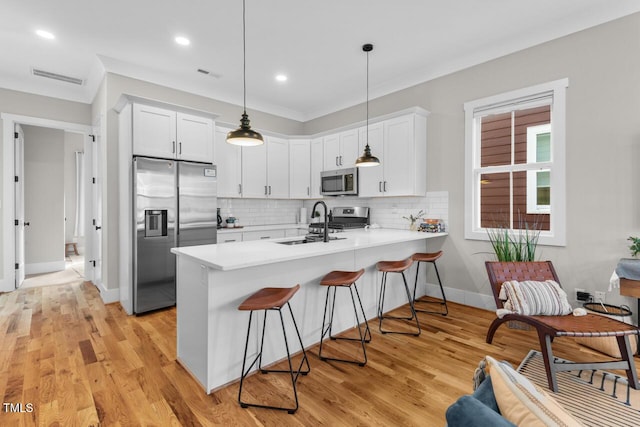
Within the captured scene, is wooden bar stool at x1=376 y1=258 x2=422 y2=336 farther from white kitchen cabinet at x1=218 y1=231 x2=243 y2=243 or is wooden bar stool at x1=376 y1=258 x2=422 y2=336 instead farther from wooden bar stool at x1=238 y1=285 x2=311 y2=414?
white kitchen cabinet at x1=218 y1=231 x2=243 y2=243

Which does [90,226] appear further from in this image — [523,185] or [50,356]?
[523,185]

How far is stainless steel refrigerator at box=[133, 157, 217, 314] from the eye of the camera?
11.5 ft

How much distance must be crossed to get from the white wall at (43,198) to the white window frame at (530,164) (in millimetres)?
6742

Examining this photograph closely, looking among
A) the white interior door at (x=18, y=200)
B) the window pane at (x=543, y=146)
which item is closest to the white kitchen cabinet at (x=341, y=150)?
the window pane at (x=543, y=146)

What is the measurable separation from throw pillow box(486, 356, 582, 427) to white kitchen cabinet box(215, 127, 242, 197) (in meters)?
4.36

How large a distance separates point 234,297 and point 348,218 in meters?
3.11

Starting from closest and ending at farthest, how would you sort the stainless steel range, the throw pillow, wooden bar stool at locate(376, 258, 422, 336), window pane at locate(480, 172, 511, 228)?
1. the throw pillow
2. wooden bar stool at locate(376, 258, 422, 336)
3. window pane at locate(480, 172, 511, 228)
4. the stainless steel range

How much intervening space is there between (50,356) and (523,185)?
560 centimetres

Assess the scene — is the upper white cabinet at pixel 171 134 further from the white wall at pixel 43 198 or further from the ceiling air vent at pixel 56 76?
the white wall at pixel 43 198

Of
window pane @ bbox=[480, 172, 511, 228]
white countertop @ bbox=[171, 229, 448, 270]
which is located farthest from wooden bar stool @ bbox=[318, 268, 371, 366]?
window pane @ bbox=[480, 172, 511, 228]

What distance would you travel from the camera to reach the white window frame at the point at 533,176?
409cm

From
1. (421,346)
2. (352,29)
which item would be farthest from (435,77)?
(421,346)

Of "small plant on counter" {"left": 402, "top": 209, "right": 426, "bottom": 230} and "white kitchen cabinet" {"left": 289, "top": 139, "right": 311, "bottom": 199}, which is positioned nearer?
"small plant on counter" {"left": 402, "top": 209, "right": 426, "bottom": 230}

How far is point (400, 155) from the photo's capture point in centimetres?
411
